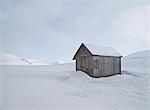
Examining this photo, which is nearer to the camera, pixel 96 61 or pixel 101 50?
pixel 96 61

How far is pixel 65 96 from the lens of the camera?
415 centimetres

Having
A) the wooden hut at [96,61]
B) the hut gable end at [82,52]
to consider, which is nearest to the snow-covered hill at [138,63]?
the wooden hut at [96,61]

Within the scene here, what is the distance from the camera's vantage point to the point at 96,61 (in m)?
7.69

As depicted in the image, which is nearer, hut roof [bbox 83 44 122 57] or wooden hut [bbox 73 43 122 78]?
wooden hut [bbox 73 43 122 78]

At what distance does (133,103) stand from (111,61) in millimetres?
4420

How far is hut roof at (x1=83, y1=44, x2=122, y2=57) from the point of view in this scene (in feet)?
25.7

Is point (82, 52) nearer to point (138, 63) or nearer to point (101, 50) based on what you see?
point (101, 50)

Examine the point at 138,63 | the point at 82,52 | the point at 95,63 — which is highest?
the point at 82,52

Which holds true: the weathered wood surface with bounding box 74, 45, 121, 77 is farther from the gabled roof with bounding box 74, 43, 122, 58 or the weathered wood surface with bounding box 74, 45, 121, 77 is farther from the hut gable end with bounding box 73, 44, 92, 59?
the gabled roof with bounding box 74, 43, 122, 58

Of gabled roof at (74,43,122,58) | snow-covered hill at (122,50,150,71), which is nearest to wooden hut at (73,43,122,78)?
gabled roof at (74,43,122,58)

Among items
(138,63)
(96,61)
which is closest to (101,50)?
(96,61)

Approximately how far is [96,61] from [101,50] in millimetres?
779

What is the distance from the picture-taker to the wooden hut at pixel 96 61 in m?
7.63

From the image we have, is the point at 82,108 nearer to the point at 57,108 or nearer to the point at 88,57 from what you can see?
the point at 57,108
